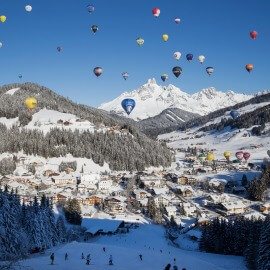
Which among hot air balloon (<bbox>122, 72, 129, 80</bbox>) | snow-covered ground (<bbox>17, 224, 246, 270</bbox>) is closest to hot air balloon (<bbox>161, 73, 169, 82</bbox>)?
hot air balloon (<bbox>122, 72, 129, 80</bbox>)

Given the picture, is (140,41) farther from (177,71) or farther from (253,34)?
(253,34)

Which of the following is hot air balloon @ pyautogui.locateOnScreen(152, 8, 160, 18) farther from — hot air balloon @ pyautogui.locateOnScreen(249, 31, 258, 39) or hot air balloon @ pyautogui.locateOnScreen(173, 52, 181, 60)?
hot air balloon @ pyautogui.locateOnScreen(249, 31, 258, 39)

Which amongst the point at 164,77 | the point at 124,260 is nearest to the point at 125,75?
the point at 164,77

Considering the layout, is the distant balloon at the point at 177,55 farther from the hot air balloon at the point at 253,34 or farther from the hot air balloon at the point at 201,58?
the hot air balloon at the point at 253,34

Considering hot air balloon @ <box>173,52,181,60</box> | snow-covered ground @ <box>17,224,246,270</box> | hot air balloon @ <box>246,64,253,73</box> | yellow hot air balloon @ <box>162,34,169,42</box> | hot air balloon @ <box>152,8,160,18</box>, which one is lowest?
snow-covered ground @ <box>17,224,246,270</box>

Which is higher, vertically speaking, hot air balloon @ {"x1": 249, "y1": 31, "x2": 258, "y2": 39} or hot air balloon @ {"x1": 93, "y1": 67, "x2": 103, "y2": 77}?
hot air balloon @ {"x1": 249, "y1": 31, "x2": 258, "y2": 39}

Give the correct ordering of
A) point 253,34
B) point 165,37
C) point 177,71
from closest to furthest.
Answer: point 253,34, point 177,71, point 165,37

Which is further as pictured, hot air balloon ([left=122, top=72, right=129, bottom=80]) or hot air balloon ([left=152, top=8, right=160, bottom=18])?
hot air balloon ([left=122, top=72, right=129, bottom=80])

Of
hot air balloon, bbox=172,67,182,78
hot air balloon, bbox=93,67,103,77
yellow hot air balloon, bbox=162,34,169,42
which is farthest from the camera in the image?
yellow hot air balloon, bbox=162,34,169,42

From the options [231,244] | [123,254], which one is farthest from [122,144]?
[123,254]

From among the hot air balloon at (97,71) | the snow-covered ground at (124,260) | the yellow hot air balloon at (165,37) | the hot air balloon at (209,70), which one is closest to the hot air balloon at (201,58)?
the hot air balloon at (209,70)

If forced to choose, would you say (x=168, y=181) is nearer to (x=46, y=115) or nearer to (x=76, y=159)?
(x=76, y=159)
